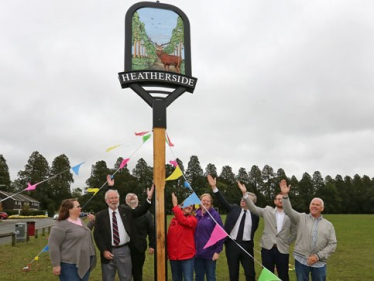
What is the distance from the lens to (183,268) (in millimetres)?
5852

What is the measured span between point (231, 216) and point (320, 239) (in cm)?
160

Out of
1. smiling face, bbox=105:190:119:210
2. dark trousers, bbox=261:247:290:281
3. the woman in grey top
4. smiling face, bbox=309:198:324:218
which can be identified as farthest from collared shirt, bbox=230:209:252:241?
the woman in grey top

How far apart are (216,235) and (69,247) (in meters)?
2.31

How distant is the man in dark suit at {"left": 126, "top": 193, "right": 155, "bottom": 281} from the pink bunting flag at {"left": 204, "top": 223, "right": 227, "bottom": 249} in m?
1.16

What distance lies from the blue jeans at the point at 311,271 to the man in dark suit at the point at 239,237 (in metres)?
0.87

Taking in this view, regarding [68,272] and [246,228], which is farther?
[246,228]

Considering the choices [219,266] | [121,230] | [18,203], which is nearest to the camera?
[121,230]

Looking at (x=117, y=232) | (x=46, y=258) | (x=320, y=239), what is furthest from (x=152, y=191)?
(x=46, y=258)

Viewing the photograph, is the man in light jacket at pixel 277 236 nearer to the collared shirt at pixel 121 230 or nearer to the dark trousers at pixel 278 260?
the dark trousers at pixel 278 260

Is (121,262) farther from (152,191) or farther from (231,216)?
(231,216)

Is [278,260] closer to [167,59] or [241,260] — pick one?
[241,260]

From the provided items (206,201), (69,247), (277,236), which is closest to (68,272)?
(69,247)

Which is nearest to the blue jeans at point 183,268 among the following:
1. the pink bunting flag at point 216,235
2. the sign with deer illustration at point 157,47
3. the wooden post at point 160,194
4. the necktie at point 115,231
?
the wooden post at point 160,194

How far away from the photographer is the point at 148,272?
9352mm
